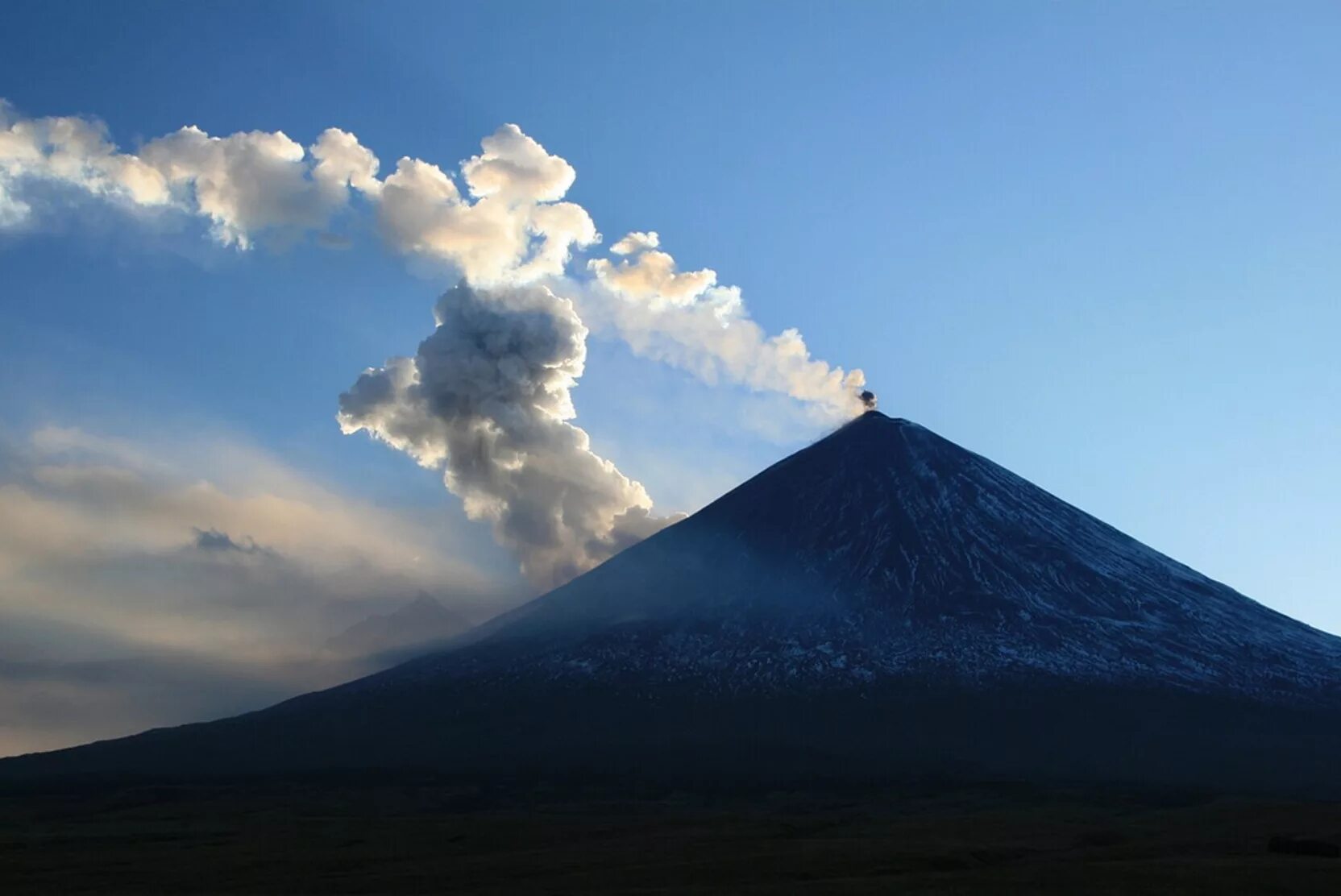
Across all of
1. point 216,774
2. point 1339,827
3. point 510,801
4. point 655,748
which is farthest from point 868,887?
point 216,774

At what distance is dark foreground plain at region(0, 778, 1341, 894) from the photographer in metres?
70.4

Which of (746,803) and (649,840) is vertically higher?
(746,803)

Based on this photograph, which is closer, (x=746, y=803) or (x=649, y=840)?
(x=649, y=840)

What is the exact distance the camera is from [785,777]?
159250mm

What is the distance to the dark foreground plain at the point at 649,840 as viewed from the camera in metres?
70.4

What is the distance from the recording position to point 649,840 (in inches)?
3895

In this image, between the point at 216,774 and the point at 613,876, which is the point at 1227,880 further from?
the point at 216,774

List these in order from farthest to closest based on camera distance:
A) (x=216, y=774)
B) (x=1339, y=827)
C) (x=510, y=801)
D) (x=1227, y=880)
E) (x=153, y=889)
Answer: (x=216, y=774), (x=510, y=801), (x=1339, y=827), (x=153, y=889), (x=1227, y=880)

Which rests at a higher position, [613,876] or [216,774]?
[216,774]

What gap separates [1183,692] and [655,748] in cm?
8306

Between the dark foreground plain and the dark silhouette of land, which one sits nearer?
the dark foreground plain

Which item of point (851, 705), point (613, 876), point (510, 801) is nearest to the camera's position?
point (613, 876)

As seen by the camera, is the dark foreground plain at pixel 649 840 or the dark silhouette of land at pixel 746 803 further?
the dark silhouette of land at pixel 746 803

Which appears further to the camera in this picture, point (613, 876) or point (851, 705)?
point (851, 705)
